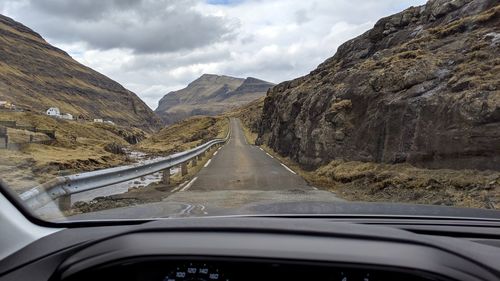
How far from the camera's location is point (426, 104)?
48.8ft

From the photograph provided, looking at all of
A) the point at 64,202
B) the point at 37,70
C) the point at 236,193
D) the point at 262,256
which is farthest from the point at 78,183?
the point at 37,70

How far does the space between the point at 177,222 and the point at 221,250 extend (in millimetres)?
314

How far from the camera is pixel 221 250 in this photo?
201cm

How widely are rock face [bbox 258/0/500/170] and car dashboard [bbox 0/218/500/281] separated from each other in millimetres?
10482

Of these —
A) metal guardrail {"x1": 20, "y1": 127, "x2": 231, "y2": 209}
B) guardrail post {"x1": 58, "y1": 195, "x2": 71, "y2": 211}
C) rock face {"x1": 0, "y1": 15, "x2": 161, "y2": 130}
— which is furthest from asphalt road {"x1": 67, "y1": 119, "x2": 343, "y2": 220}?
rock face {"x1": 0, "y1": 15, "x2": 161, "y2": 130}

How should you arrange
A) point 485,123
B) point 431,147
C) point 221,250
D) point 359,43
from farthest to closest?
point 359,43 < point 431,147 < point 485,123 < point 221,250

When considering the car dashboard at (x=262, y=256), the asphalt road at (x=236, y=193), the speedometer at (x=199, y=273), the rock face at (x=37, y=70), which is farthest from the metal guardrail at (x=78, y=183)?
the rock face at (x=37, y=70)

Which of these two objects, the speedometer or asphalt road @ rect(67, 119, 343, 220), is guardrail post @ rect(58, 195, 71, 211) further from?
the speedometer

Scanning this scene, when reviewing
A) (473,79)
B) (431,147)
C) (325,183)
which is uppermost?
(473,79)

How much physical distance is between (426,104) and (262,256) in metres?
13.8

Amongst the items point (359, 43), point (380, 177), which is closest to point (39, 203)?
point (380, 177)

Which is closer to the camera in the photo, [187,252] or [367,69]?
[187,252]

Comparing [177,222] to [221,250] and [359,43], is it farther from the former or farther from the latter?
[359,43]

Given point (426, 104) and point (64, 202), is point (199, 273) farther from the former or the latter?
point (426, 104)
